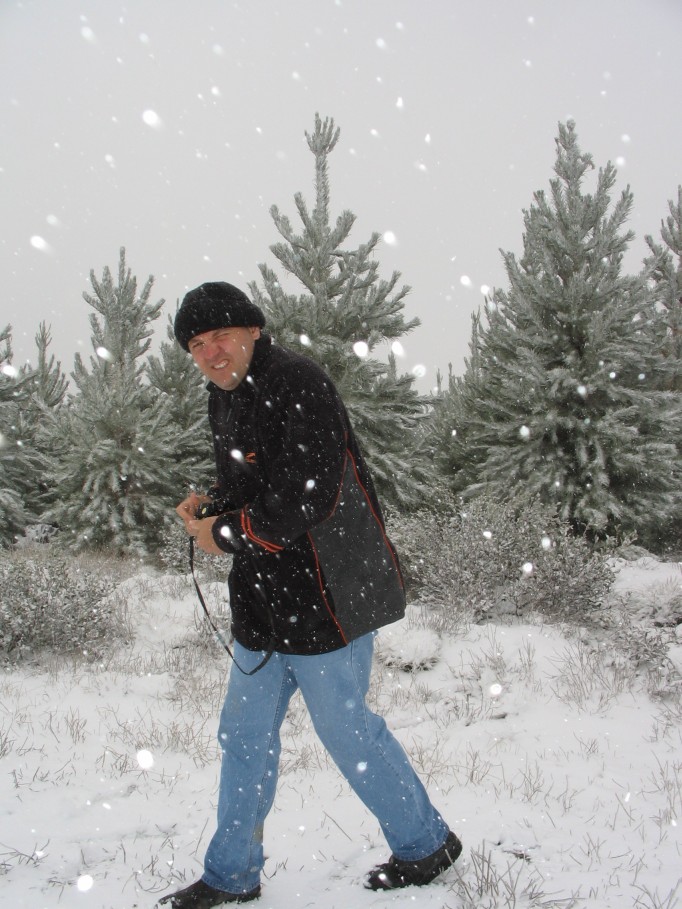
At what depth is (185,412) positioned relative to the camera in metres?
11.2

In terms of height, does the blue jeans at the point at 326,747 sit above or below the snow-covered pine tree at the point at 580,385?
below

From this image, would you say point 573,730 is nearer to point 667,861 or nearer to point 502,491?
point 667,861

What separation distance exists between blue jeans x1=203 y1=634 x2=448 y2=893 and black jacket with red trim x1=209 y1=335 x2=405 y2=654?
0.10 meters

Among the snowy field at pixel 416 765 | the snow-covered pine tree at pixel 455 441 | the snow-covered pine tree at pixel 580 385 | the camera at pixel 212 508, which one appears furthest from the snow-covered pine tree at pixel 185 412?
the camera at pixel 212 508

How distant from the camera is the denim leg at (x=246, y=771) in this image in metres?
2.10

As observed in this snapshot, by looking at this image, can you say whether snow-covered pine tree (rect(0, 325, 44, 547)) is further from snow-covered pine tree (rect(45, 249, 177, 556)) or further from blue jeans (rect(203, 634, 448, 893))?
blue jeans (rect(203, 634, 448, 893))

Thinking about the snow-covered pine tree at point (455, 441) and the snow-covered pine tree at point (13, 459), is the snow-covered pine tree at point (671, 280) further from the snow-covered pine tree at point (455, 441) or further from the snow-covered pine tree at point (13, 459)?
the snow-covered pine tree at point (13, 459)

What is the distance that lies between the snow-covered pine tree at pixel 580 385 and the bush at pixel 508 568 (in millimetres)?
1653

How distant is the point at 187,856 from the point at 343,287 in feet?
27.8

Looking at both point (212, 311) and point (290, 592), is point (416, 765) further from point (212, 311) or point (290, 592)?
point (212, 311)

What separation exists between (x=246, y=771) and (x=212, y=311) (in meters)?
1.52

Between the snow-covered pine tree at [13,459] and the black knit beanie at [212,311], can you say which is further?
the snow-covered pine tree at [13,459]

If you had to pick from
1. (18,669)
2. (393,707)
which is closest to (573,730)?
(393,707)

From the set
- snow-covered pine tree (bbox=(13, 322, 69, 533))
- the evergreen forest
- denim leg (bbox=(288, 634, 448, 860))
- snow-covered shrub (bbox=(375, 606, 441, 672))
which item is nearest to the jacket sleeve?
denim leg (bbox=(288, 634, 448, 860))
